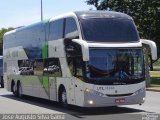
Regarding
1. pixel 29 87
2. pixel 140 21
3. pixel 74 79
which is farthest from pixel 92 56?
pixel 140 21

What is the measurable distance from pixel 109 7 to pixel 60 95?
24255 millimetres

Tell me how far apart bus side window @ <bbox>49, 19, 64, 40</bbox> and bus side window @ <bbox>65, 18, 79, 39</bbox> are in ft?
2.07

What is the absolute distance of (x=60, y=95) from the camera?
62.1 ft

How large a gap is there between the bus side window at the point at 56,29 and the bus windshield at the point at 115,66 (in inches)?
115

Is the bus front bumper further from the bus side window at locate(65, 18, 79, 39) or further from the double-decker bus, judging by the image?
the bus side window at locate(65, 18, 79, 39)

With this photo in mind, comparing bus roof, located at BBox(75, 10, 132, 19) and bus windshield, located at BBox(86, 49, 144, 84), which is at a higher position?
bus roof, located at BBox(75, 10, 132, 19)

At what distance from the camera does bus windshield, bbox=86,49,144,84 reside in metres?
16.2

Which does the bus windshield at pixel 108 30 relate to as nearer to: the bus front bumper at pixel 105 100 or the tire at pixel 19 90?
the bus front bumper at pixel 105 100

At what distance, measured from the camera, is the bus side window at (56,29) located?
61.8 feet

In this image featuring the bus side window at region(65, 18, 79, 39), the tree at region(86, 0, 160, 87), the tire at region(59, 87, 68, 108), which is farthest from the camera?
the tree at region(86, 0, 160, 87)

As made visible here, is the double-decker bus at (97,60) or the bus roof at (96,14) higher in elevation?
the bus roof at (96,14)

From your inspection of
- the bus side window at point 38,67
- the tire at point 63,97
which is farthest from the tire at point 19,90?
the tire at point 63,97

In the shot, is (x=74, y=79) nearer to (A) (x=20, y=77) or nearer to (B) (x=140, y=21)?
(A) (x=20, y=77)

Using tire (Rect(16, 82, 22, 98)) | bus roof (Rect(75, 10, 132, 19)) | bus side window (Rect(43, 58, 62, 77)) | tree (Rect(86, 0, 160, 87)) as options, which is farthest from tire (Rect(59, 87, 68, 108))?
tree (Rect(86, 0, 160, 87))
